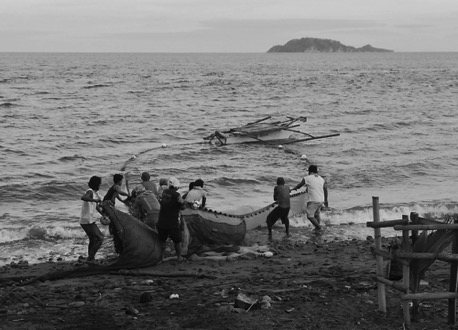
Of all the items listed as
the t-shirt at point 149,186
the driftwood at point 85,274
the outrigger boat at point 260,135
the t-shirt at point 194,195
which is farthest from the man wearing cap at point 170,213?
the outrigger boat at point 260,135

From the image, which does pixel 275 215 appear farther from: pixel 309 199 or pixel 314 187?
pixel 314 187

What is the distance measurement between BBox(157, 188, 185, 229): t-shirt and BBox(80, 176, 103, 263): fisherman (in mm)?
1176

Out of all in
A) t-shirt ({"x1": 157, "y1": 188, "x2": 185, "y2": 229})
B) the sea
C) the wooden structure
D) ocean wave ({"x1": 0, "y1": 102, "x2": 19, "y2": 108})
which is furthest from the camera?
ocean wave ({"x1": 0, "y1": 102, "x2": 19, "y2": 108})

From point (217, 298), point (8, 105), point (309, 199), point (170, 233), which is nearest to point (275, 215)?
point (309, 199)

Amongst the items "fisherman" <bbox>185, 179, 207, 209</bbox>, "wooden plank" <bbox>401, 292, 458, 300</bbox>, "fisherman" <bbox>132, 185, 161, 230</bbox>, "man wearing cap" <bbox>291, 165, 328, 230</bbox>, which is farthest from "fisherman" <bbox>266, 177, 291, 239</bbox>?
"wooden plank" <bbox>401, 292, 458, 300</bbox>

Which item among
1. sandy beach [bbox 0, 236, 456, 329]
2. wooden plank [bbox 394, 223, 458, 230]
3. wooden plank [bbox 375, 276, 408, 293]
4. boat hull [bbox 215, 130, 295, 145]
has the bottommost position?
boat hull [bbox 215, 130, 295, 145]

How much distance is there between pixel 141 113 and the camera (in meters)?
50.7

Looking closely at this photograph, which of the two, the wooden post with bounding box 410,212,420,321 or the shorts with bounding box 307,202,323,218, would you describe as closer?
the wooden post with bounding box 410,212,420,321

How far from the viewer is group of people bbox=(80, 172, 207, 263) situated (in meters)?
12.8

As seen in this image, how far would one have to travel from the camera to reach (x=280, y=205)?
54.2ft

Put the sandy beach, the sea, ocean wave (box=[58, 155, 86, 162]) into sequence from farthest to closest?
1. ocean wave (box=[58, 155, 86, 162])
2. the sea
3. the sandy beach

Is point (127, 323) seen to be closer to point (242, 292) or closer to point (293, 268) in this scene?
point (242, 292)

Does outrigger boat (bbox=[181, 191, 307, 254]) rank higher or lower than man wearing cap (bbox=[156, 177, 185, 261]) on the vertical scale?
lower

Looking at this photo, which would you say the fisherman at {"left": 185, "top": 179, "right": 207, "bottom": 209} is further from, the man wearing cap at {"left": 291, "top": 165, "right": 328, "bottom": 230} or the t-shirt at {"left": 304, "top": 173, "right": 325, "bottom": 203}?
the t-shirt at {"left": 304, "top": 173, "right": 325, "bottom": 203}
